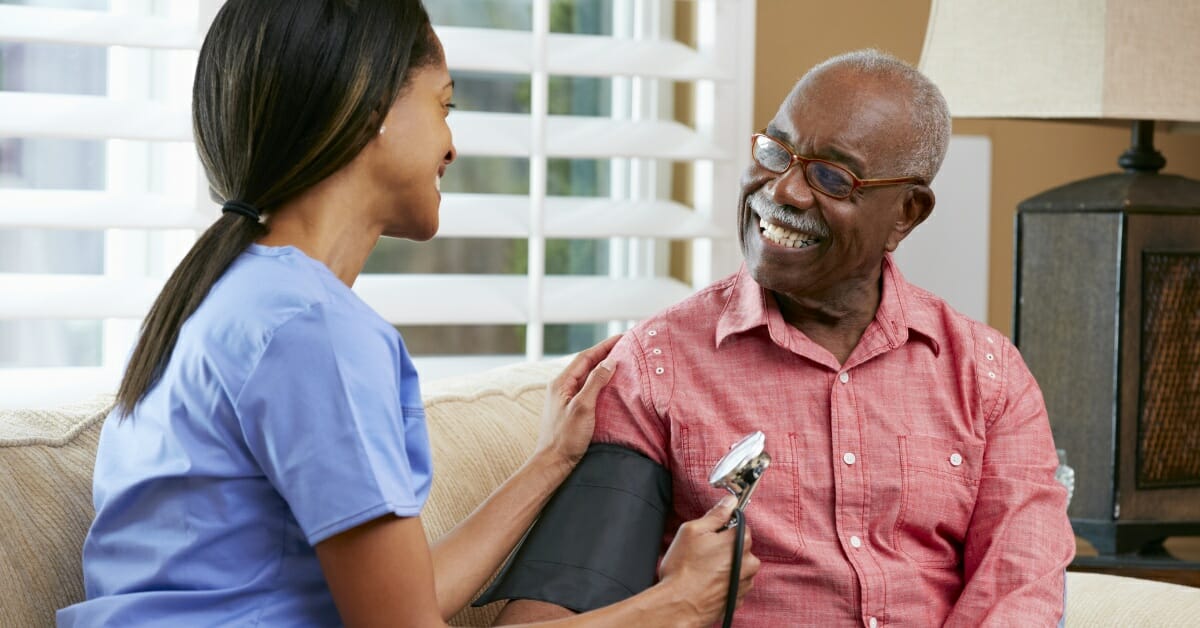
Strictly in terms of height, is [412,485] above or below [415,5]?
below

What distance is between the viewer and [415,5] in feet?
3.87

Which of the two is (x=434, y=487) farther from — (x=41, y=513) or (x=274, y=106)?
(x=274, y=106)

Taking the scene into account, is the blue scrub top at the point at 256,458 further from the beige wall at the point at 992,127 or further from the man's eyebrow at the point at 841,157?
the beige wall at the point at 992,127

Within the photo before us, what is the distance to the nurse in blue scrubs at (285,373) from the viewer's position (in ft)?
3.42

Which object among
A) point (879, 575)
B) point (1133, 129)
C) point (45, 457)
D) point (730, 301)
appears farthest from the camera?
point (1133, 129)

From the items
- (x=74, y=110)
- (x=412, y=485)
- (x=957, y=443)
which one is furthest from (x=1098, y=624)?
(x=74, y=110)

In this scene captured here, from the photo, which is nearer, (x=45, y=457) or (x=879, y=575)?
(x=45, y=457)

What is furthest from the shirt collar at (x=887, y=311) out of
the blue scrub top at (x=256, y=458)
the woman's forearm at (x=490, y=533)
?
the blue scrub top at (x=256, y=458)

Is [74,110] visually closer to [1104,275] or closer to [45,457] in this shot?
[45,457]

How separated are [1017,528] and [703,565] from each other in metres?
0.42

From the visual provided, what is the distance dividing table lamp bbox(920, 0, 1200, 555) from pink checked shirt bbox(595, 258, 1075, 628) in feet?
2.11

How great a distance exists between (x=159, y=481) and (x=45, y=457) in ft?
0.86

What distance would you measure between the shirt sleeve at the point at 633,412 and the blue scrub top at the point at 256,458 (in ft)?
1.36

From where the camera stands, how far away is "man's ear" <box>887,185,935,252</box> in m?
1.61
